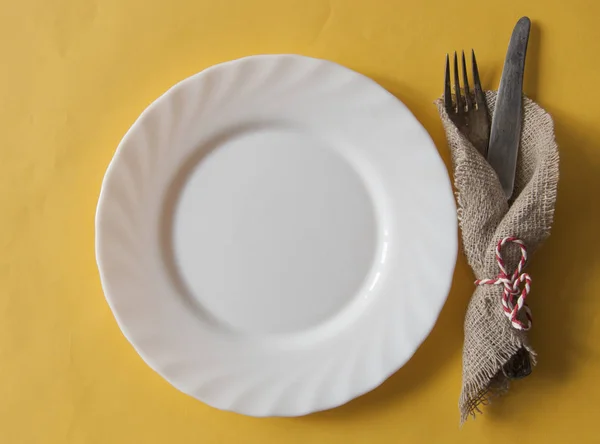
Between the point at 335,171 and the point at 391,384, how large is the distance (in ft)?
0.78

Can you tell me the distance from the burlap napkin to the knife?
2 cm

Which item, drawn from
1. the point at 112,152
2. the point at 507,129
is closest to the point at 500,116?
the point at 507,129

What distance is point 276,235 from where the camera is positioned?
21.7 inches

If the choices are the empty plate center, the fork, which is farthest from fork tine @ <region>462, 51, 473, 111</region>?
the empty plate center

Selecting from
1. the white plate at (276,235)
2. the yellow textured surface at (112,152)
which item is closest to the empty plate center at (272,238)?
the white plate at (276,235)

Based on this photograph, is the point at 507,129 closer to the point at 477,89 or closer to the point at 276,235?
the point at 477,89

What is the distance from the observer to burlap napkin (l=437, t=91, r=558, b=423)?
1.63 ft

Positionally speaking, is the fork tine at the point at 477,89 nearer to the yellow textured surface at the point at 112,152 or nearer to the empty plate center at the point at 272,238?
the yellow textured surface at the point at 112,152

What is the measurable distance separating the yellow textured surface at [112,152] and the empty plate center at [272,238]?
4.1 inches

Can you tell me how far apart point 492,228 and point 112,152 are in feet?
1.36

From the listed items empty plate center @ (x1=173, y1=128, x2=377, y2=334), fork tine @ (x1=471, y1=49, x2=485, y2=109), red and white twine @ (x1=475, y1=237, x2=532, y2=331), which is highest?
fork tine @ (x1=471, y1=49, x2=485, y2=109)

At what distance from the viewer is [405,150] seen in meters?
0.53

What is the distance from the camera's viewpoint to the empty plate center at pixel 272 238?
1.80 feet

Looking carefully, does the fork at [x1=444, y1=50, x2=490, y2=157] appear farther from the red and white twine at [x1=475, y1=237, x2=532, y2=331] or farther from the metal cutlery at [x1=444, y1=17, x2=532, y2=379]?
the red and white twine at [x1=475, y1=237, x2=532, y2=331]
